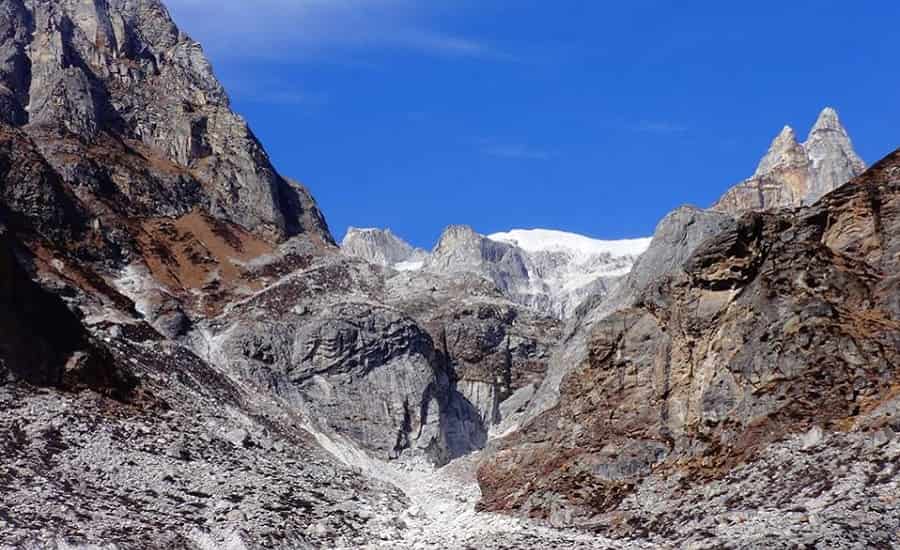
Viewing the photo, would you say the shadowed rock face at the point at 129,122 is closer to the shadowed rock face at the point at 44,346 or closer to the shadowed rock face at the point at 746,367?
the shadowed rock face at the point at 44,346

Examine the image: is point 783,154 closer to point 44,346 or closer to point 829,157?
point 829,157

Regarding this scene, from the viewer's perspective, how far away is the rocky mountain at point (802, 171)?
160 metres

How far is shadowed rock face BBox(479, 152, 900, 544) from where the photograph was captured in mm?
42906

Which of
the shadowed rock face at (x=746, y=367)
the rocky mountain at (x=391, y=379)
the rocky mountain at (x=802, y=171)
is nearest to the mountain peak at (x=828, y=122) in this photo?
the rocky mountain at (x=802, y=171)

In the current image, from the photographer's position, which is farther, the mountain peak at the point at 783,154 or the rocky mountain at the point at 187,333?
the mountain peak at the point at 783,154

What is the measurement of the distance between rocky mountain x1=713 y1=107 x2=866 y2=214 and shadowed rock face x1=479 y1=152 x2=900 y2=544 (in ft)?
345

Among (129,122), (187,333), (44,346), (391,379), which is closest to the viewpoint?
(44,346)

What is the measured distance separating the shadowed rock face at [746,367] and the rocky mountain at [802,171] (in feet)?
345

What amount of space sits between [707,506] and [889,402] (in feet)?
22.8

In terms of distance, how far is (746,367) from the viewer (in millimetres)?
46844

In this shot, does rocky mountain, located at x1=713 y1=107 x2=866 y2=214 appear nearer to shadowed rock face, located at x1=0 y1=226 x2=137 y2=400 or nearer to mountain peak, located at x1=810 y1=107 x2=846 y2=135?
mountain peak, located at x1=810 y1=107 x2=846 y2=135

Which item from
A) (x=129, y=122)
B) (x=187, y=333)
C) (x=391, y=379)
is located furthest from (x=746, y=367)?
(x=129, y=122)

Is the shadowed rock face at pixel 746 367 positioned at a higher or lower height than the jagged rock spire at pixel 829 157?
lower

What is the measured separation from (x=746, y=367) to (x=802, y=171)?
124 metres
